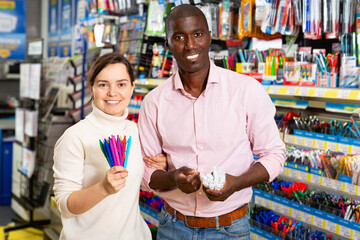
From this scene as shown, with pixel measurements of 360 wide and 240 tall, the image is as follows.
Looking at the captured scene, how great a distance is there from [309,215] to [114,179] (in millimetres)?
1488

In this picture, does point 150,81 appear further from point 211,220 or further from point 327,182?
point 211,220

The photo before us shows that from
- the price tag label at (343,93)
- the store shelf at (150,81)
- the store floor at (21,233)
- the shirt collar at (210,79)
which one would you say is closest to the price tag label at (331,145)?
the price tag label at (343,93)

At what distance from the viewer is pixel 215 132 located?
1839 mm

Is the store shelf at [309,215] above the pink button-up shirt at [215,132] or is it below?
below

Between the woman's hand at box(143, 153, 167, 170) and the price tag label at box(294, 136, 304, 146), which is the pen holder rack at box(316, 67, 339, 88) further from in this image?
the woman's hand at box(143, 153, 167, 170)

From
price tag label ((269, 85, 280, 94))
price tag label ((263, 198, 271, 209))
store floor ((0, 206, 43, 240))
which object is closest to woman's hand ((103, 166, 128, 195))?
price tag label ((269, 85, 280, 94))

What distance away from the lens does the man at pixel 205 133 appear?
1810mm

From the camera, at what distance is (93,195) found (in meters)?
1.61

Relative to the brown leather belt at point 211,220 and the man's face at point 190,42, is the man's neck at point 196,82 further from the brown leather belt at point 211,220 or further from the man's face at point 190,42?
the brown leather belt at point 211,220

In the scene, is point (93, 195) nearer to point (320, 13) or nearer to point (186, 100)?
point (186, 100)

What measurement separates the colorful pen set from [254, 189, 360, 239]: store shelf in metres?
0.04

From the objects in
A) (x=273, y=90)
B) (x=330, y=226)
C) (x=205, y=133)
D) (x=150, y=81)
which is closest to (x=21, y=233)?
(x=150, y=81)

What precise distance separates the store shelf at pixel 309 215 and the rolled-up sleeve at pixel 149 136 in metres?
1.13

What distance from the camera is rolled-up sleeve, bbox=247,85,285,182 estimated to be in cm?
180
